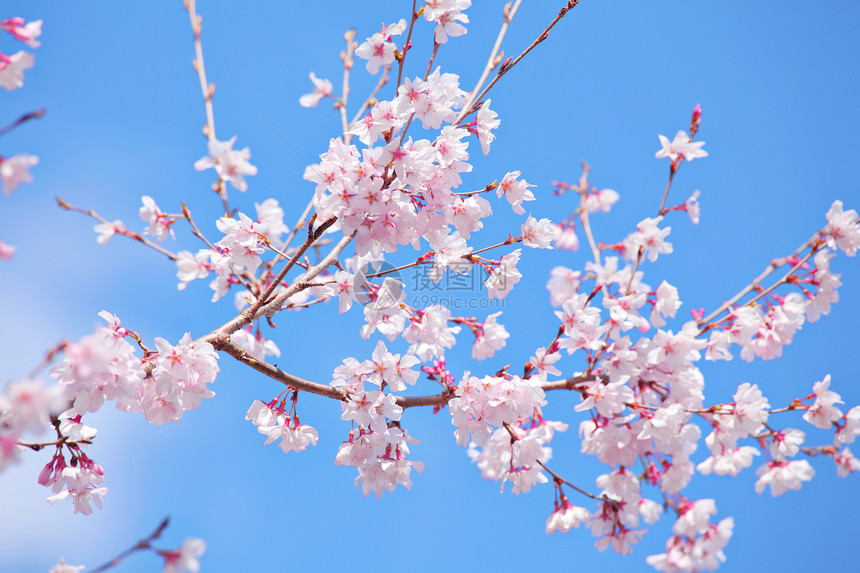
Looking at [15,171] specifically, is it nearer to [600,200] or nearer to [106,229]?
[106,229]

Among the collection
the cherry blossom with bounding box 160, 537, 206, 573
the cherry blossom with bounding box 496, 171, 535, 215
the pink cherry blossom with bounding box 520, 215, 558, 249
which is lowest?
the cherry blossom with bounding box 160, 537, 206, 573

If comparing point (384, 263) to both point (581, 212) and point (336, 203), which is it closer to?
point (336, 203)

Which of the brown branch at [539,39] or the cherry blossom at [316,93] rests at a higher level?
the cherry blossom at [316,93]

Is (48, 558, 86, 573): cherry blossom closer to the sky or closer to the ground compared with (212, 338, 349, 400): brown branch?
closer to the ground

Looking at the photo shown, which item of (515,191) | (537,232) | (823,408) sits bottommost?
(823,408)

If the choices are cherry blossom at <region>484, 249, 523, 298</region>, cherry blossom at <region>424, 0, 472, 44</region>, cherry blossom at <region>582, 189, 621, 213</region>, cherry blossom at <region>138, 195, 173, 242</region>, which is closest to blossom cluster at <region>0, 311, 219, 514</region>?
cherry blossom at <region>138, 195, 173, 242</region>

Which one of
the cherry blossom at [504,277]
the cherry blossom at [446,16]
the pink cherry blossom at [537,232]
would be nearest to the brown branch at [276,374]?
the cherry blossom at [504,277]

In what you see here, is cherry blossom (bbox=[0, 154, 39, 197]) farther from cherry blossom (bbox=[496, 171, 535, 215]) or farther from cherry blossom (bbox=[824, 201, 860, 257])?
cherry blossom (bbox=[824, 201, 860, 257])

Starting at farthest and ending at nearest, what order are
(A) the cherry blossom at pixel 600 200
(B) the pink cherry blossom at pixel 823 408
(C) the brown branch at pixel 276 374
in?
(A) the cherry blossom at pixel 600 200, (B) the pink cherry blossom at pixel 823 408, (C) the brown branch at pixel 276 374

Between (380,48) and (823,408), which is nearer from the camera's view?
(380,48)

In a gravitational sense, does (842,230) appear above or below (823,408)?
above

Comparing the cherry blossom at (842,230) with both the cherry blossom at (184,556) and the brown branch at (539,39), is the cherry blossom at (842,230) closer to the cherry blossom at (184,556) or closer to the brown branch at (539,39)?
the brown branch at (539,39)

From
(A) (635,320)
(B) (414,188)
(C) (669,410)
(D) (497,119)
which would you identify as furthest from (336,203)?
(C) (669,410)

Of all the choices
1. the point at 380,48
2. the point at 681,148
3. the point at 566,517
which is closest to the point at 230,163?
the point at 380,48
